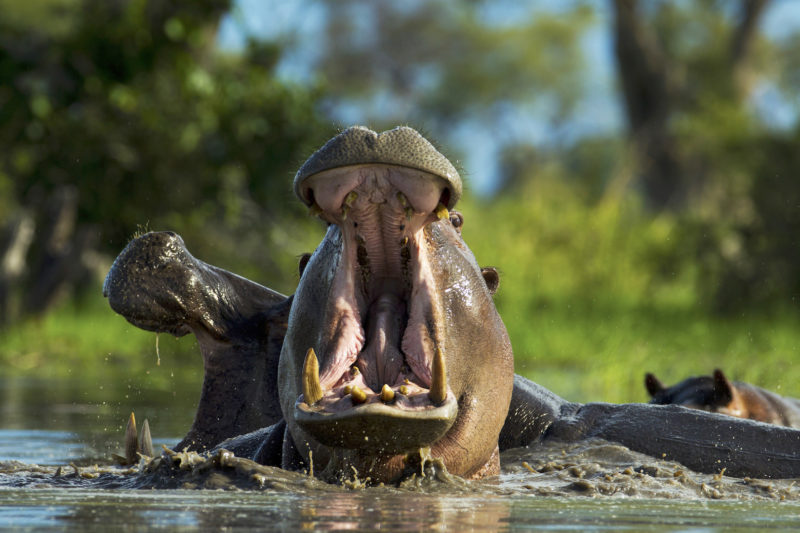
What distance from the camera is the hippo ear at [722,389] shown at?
241 inches

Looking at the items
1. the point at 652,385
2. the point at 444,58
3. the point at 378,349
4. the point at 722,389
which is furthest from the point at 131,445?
the point at 444,58

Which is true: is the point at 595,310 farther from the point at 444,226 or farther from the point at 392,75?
the point at 392,75

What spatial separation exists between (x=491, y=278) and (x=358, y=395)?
47.1 inches

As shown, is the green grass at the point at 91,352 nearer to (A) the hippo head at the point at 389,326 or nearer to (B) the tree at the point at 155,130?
(B) the tree at the point at 155,130

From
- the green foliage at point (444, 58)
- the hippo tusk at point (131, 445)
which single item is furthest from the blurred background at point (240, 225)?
the green foliage at point (444, 58)

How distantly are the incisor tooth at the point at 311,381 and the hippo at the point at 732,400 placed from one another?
3.01 meters

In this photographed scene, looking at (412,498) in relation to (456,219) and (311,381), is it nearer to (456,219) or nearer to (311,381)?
(311,381)

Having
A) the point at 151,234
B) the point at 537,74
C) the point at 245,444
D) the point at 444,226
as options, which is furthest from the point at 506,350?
the point at 537,74

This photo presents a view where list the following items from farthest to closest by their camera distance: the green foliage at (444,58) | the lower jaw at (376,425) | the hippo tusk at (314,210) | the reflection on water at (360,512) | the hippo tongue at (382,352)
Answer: the green foliage at (444,58)
the hippo tongue at (382,352)
the hippo tusk at (314,210)
the lower jaw at (376,425)
the reflection on water at (360,512)

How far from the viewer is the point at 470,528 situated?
10.1 ft

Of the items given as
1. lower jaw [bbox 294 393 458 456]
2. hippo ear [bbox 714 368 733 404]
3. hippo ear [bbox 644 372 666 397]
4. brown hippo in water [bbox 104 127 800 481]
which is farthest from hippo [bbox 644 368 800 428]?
lower jaw [bbox 294 393 458 456]

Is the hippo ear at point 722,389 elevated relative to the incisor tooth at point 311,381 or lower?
elevated

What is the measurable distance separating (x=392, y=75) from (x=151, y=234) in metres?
44.3

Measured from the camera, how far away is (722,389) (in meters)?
6.16
